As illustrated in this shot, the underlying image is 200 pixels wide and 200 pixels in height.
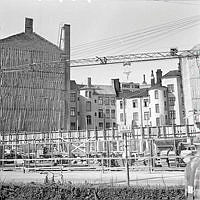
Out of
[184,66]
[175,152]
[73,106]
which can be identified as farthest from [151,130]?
[73,106]

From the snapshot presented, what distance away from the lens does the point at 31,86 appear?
175ft

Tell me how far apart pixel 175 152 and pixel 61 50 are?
3744 centimetres

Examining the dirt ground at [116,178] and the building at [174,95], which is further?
the building at [174,95]

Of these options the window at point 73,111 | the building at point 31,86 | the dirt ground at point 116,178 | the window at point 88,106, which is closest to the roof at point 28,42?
the building at point 31,86

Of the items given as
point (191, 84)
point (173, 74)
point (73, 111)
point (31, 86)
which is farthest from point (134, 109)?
point (31, 86)

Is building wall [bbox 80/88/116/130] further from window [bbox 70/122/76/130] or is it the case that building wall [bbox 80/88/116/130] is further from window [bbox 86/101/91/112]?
Answer: window [bbox 70/122/76/130]

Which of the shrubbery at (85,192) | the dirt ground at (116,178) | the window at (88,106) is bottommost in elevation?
the dirt ground at (116,178)

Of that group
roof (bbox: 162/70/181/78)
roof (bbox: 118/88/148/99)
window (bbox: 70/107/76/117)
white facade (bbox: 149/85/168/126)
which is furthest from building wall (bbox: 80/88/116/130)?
roof (bbox: 162/70/181/78)

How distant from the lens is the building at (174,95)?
67.9 m

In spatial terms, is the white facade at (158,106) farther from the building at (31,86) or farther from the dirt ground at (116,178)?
the dirt ground at (116,178)

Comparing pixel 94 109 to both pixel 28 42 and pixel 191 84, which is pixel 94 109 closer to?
pixel 28 42

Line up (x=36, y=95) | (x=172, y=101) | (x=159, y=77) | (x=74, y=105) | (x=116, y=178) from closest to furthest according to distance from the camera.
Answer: (x=116, y=178), (x=36, y=95), (x=172, y=101), (x=159, y=77), (x=74, y=105)

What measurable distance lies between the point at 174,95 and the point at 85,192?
6223 centimetres

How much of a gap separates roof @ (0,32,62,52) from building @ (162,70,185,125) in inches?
1064
